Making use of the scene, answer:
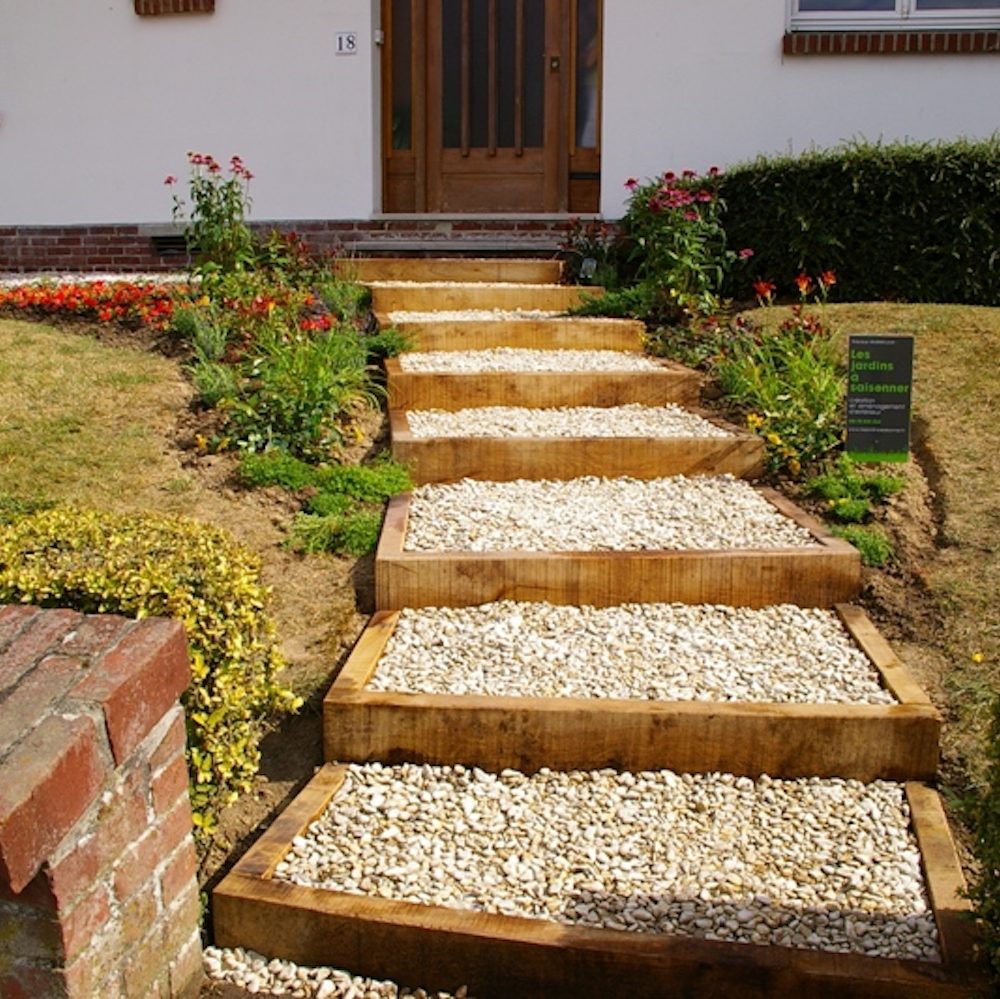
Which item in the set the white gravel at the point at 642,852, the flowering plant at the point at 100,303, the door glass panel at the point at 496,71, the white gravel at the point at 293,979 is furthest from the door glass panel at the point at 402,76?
the white gravel at the point at 293,979

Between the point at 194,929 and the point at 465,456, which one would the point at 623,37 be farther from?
the point at 194,929

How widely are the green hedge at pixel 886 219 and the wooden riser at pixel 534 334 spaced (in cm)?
122

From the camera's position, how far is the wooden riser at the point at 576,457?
4.95 meters

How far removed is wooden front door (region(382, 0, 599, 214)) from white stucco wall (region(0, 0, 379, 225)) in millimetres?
432

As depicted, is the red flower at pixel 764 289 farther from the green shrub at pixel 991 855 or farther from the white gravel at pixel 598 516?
the green shrub at pixel 991 855

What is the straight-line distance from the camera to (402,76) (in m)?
9.50

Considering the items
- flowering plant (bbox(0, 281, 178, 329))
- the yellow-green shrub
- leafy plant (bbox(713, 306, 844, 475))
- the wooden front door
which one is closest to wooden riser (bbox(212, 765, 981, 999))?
the yellow-green shrub

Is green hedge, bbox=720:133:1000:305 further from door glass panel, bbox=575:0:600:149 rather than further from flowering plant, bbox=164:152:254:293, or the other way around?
flowering plant, bbox=164:152:254:293

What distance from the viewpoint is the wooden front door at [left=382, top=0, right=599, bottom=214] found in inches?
366

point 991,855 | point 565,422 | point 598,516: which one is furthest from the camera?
point 565,422

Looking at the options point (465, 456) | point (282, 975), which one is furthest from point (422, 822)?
point (465, 456)

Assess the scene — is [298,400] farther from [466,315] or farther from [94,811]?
[94,811]

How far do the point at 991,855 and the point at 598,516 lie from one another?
7.79 feet

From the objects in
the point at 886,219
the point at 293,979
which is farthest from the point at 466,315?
the point at 293,979
